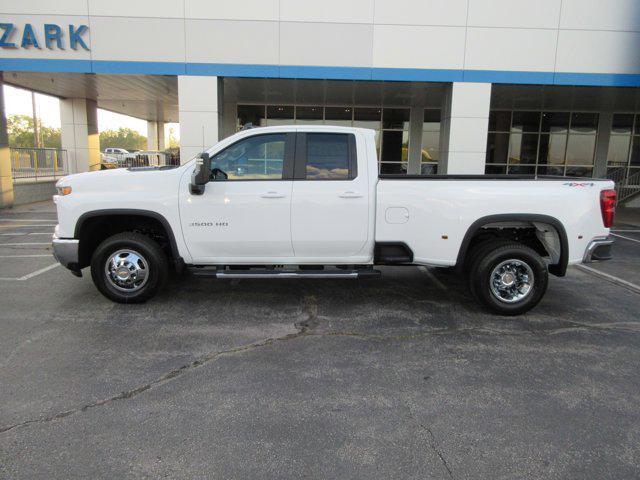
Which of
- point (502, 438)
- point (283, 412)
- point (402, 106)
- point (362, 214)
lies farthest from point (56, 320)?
point (402, 106)

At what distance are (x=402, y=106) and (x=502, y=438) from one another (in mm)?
17604

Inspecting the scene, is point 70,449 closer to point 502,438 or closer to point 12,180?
point 502,438

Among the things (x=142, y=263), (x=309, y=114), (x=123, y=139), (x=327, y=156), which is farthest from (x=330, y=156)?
(x=123, y=139)

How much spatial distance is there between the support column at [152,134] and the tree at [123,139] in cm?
9672

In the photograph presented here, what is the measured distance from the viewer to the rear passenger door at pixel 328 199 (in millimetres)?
5410

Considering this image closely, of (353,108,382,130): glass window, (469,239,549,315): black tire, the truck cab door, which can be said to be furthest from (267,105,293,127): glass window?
(469,239,549,315): black tire

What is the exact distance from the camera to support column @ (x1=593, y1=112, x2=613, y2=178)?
19.6 metres

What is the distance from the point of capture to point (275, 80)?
13578 mm

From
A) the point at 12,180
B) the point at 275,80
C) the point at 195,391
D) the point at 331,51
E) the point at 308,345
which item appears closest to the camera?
the point at 195,391

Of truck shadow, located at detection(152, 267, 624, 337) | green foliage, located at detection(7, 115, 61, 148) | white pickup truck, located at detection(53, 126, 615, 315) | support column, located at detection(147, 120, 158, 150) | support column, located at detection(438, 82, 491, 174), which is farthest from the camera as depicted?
green foliage, located at detection(7, 115, 61, 148)

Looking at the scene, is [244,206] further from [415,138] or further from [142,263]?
[415,138]

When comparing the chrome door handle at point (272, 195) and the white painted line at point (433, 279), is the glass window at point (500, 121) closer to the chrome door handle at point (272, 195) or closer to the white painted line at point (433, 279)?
the white painted line at point (433, 279)

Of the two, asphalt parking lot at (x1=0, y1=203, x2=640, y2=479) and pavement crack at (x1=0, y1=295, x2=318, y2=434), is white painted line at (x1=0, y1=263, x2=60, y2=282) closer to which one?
asphalt parking lot at (x1=0, y1=203, x2=640, y2=479)

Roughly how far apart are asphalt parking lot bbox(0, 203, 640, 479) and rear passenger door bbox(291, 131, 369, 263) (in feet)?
2.68
